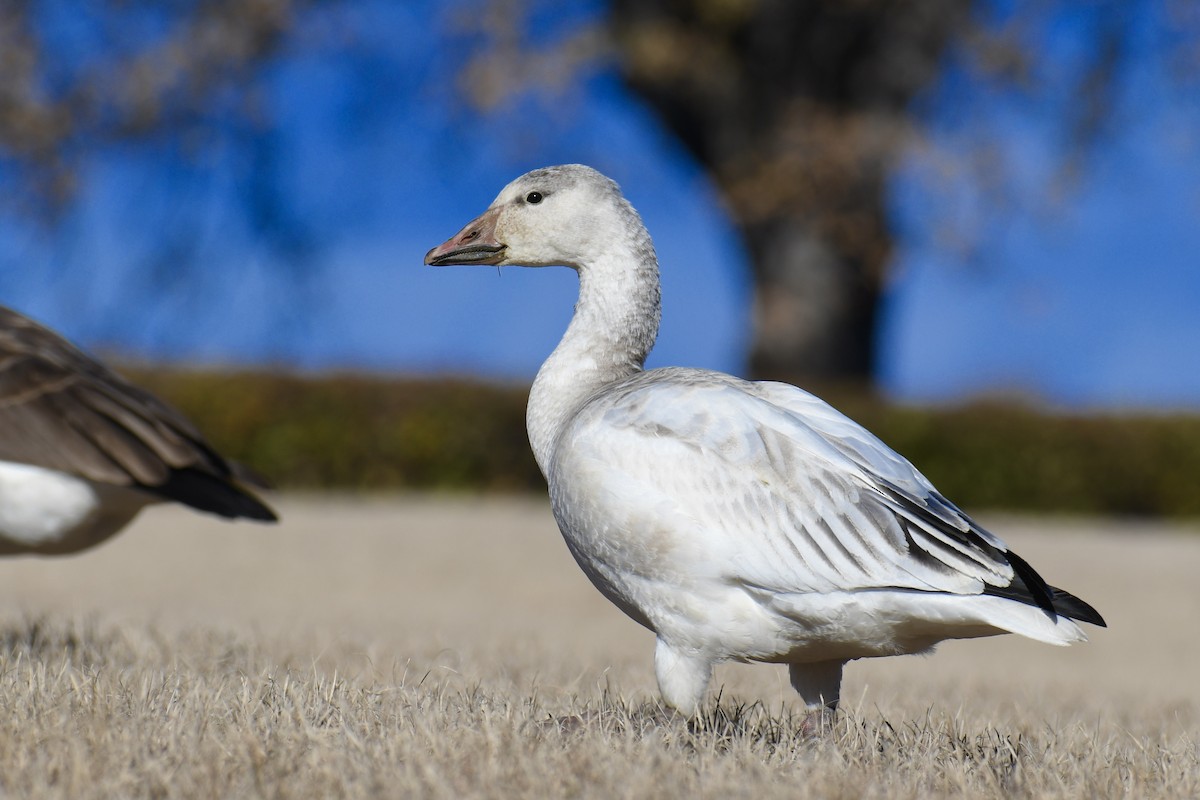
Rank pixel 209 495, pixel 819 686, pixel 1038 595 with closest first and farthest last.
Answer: pixel 1038 595 < pixel 819 686 < pixel 209 495

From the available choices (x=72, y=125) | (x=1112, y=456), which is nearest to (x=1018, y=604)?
(x=1112, y=456)

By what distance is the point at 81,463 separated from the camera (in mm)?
4742

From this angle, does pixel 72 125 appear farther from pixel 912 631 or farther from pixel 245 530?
pixel 912 631

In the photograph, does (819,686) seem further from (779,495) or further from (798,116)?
(798,116)

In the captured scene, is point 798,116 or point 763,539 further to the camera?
point 798,116

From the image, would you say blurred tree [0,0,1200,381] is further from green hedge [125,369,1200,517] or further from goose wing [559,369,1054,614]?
goose wing [559,369,1054,614]

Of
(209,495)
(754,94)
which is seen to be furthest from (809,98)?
(209,495)

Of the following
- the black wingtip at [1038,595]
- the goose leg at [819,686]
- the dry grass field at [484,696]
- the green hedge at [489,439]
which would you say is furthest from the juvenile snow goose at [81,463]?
the green hedge at [489,439]

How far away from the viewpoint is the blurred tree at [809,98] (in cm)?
1558

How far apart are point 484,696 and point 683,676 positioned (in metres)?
0.73

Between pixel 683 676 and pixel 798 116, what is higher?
pixel 798 116

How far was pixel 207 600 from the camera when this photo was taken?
1023cm

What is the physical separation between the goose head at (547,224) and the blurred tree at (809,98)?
1144 cm

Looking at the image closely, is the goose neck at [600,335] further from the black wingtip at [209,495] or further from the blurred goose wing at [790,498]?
the black wingtip at [209,495]
